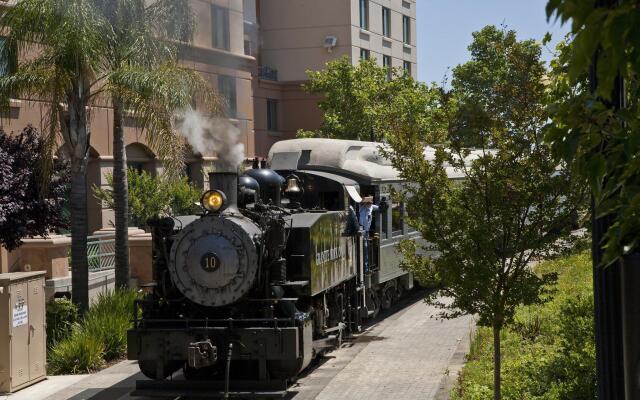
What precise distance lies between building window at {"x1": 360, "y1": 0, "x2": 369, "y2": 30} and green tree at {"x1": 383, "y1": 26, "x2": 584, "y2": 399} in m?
36.1

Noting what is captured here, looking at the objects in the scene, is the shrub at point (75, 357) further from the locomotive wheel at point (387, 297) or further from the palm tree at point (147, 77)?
the locomotive wheel at point (387, 297)

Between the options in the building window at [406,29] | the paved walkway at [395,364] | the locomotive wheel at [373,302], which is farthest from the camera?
the building window at [406,29]

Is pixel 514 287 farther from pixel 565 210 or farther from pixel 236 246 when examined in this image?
pixel 236 246

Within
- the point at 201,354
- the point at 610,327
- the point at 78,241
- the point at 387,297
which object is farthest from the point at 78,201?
the point at 610,327

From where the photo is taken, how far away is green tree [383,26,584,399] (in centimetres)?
1003

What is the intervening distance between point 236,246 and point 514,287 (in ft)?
11.7

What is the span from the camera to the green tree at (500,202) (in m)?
10.0

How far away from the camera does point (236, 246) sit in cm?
1204

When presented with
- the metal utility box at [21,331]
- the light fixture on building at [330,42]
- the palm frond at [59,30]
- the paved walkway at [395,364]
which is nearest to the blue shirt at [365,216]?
the paved walkway at [395,364]

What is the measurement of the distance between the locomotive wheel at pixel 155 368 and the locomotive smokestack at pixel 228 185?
2.17m

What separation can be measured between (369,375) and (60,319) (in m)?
5.60

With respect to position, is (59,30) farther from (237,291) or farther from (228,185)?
(237,291)

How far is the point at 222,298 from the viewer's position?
12.3m

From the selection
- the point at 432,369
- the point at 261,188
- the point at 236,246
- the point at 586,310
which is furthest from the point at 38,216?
the point at 586,310
